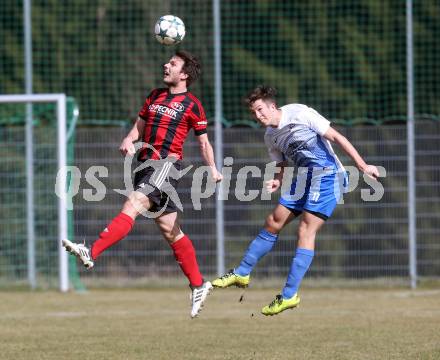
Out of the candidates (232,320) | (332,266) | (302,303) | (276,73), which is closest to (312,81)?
(276,73)

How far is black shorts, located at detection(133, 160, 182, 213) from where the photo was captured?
8758mm

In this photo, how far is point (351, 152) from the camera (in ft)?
27.6

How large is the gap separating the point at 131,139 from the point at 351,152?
1809mm

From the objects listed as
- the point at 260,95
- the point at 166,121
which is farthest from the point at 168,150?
the point at 260,95

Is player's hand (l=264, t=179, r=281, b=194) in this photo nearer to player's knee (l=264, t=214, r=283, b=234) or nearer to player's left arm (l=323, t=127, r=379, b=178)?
player's knee (l=264, t=214, r=283, b=234)

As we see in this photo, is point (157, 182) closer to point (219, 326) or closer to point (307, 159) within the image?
point (307, 159)

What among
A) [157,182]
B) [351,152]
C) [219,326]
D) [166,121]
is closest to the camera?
[351,152]

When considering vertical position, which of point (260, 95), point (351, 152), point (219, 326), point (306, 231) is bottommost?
point (219, 326)

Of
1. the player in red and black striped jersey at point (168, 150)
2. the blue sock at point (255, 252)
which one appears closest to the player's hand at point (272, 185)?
the blue sock at point (255, 252)

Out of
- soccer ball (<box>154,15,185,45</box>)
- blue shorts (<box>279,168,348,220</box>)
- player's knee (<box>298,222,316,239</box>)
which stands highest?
soccer ball (<box>154,15,185,45</box>)

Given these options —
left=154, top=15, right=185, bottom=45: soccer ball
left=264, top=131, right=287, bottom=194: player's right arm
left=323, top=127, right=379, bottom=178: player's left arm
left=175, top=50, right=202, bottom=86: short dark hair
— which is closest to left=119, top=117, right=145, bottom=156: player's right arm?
left=175, top=50, right=202, bottom=86: short dark hair

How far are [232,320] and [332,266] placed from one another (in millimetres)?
3793

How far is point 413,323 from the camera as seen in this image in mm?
10531

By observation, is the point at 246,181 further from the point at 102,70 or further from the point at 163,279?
the point at 102,70
